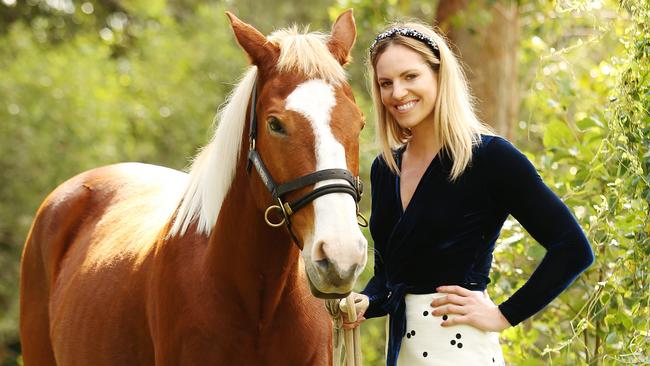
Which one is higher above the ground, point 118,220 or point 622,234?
point 622,234

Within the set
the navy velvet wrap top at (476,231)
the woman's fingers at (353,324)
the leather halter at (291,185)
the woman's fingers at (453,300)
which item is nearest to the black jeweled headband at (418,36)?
the navy velvet wrap top at (476,231)

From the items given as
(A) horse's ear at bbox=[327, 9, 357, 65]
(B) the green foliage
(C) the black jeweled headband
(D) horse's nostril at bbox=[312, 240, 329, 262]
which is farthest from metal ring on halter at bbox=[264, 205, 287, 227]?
(B) the green foliage

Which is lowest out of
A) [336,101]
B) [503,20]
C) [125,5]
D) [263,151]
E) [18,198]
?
[18,198]

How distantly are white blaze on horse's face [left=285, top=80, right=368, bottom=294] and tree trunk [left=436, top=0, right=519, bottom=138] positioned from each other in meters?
4.51

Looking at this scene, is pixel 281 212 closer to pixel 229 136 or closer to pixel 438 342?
pixel 229 136

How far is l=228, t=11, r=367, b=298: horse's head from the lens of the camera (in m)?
2.69

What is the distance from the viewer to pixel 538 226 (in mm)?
2838

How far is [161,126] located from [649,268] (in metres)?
13.5

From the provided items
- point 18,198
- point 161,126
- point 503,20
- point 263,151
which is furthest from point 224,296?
point 161,126

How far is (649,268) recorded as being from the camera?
10.3 feet

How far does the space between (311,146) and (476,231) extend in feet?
1.97

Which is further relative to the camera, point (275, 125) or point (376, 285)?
point (376, 285)

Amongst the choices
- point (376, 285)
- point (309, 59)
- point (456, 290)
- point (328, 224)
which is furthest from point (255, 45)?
point (456, 290)

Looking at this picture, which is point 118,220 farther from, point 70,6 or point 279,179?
point 70,6
